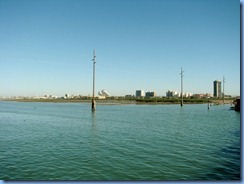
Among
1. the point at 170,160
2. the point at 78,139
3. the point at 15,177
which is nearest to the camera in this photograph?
the point at 15,177

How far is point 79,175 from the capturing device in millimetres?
6066

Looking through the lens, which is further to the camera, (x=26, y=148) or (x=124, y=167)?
(x=26, y=148)

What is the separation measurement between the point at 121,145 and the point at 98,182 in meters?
4.13

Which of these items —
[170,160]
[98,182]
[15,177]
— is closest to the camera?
[98,182]

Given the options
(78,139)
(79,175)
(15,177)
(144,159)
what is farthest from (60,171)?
(78,139)

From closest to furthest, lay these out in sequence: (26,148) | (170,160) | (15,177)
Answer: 1. (15,177)
2. (170,160)
3. (26,148)

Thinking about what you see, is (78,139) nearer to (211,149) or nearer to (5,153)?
(5,153)

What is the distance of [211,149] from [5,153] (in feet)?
23.4

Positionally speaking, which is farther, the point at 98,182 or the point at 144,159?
the point at 144,159

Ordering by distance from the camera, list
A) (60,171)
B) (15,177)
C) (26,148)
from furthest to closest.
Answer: (26,148) < (60,171) < (15,177)

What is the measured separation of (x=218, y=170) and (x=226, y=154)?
2.02 m

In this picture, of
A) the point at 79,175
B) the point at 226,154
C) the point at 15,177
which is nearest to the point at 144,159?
the point at 79,175

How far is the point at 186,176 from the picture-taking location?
607cm

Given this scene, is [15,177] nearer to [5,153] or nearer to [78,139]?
[5,153]
